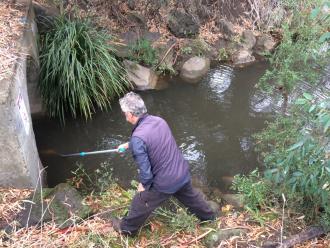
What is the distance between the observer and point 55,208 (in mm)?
4328

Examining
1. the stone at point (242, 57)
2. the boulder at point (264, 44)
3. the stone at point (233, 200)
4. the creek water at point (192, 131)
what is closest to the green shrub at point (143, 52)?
the creek water at point (192, 131)

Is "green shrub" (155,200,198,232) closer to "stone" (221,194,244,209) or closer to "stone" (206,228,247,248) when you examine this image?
"stone" (206,228,247,248)

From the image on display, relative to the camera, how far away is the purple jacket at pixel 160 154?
3.75 meters

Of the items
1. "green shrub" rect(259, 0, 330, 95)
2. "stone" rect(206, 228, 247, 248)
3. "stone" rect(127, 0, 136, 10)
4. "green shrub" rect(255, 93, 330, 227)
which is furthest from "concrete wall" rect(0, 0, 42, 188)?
"stone" rect(127, 0, 136, 10)

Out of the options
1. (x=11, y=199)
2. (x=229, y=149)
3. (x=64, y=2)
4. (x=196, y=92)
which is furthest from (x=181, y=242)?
(x=64, y=2)

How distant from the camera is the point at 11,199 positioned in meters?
4.50

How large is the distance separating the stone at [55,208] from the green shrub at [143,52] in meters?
4.47

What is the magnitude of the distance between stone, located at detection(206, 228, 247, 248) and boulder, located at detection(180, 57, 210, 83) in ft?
16.1

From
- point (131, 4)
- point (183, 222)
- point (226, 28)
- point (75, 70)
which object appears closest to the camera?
point (183, 222)

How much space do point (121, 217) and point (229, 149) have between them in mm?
2862

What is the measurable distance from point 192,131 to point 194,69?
2.03m

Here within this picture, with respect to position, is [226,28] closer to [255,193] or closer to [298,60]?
[298,60]

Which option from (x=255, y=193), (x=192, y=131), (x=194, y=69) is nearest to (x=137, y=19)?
(x=194, y=69)

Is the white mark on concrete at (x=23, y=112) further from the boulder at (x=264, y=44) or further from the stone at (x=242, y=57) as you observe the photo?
the boulder at (x=264, y=44)
